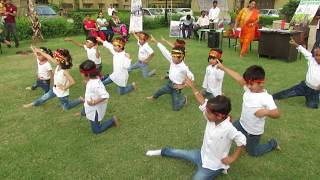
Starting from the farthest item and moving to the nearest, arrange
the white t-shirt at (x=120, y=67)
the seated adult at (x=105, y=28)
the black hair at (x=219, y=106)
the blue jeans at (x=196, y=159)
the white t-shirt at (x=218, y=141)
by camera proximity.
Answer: the seated adult at (x=105, y=28)
the white t-shirt at (x=120, y=67)
the blue jeans at (x=196, y=159)
the white t-shirt at (x=218, y=141)
the black hair at (x=219, y=106)

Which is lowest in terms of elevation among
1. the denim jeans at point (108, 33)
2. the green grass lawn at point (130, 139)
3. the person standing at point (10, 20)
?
the green grass lawn at point (130, 139)

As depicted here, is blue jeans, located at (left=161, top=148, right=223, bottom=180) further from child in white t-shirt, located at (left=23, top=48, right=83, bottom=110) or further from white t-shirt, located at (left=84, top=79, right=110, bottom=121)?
child in white t-shirt, located at (left=23, top=48, right=83, bottom=110)

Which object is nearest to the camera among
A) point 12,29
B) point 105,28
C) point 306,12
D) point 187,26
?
point 306,12

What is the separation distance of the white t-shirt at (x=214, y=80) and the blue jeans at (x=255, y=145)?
174 centimetres

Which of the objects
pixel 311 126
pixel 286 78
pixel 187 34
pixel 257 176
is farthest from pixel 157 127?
pixel 187 34

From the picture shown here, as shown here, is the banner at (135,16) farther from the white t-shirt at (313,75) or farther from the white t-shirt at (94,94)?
the white t-shirt at (94,94)

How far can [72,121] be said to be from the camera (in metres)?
5.91

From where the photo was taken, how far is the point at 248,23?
37.7 feet

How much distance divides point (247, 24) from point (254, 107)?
7.91 m

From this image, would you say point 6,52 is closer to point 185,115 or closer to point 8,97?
point 8,97

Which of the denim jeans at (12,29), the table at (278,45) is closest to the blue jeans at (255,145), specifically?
the table at (278,45)

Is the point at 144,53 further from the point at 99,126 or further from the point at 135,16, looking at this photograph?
the point at 135,16

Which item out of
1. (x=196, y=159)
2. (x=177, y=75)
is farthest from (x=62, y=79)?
(x=196, y=159)

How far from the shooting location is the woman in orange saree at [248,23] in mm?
11414
